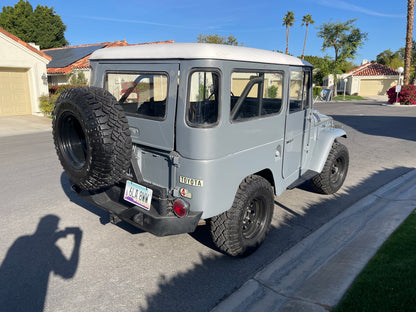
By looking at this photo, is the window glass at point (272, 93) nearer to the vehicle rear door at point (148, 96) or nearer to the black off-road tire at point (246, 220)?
the black off-road tire at point (246, 220)

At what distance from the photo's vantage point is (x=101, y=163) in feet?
10.1

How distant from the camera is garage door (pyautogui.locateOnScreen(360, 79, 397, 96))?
146 feet

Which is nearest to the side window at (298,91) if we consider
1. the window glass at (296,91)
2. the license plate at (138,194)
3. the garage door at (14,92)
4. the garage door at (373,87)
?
the window glass at (296,91)

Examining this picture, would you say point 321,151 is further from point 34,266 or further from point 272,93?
point 34,266

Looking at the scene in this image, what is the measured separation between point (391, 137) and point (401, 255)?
371 inches

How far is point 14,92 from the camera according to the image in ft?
54.1

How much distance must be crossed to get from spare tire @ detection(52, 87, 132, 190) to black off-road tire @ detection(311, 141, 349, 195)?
354 centimetres

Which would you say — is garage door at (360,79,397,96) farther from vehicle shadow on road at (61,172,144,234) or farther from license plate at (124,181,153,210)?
license plate at (124,181,153,210)

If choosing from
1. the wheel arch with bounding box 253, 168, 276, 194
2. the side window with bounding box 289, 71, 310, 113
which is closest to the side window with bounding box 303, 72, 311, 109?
the side window with bounding box 289, 71, 310, 113

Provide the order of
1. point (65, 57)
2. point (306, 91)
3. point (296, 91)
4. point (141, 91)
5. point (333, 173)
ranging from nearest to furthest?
point (141, 91), point (296, 91), point (306, 91), point (333, 173), point (65, 57)

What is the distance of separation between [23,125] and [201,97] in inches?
536

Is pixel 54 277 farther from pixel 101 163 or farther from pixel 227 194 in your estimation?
pixel 227 194

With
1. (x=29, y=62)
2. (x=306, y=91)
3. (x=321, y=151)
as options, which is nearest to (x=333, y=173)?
Answer: (x=321, y=151)

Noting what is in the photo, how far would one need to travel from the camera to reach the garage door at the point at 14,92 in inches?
632
